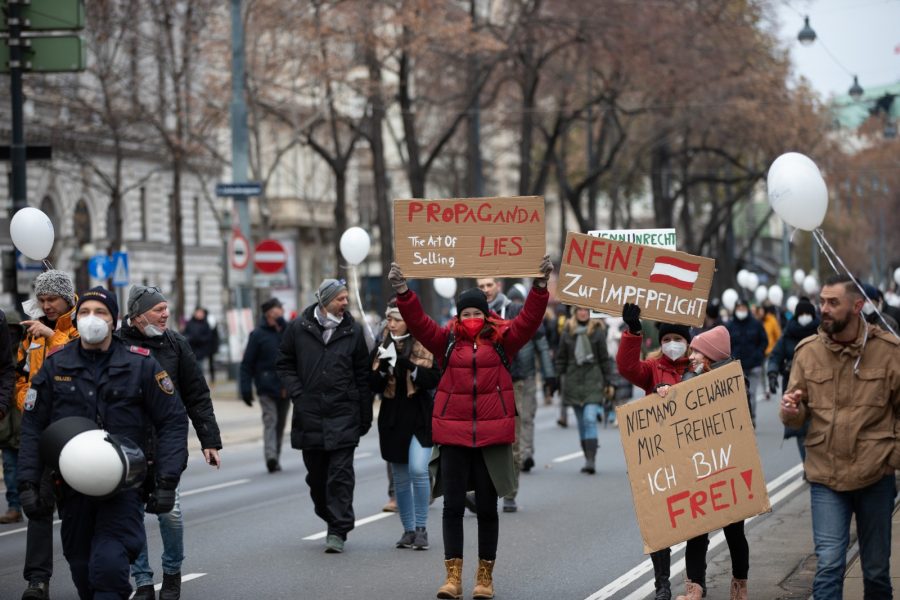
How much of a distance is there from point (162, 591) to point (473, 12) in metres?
24.9

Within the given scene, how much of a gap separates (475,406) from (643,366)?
1028 millimetres

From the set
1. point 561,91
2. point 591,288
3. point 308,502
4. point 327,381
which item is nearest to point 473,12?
point 561,91

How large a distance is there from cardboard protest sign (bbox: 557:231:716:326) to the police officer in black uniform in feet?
7.50

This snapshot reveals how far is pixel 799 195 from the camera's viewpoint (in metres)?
7.77

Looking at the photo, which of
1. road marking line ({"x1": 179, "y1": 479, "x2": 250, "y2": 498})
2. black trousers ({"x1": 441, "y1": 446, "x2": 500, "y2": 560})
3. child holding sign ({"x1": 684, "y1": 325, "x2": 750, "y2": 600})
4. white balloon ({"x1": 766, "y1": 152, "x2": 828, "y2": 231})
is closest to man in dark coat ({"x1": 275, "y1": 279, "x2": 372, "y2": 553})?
black trousers ({"x1": 441, "y1": 446, "x2": 500, "y2": 560})

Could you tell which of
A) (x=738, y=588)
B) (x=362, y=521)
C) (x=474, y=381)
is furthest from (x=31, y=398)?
(x=362, y=521)

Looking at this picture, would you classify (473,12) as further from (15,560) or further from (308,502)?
(15,560)

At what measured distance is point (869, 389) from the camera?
22.1 ft

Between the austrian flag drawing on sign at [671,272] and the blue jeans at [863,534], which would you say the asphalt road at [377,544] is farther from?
the blue jeans at [863,534]

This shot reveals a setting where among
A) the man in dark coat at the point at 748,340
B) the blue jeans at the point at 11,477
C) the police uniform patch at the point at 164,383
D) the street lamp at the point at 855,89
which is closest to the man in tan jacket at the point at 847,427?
the police uniform patch at the point at 164,383

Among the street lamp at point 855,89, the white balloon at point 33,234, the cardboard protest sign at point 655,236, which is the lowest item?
the cardboard protest sign at point 655,236

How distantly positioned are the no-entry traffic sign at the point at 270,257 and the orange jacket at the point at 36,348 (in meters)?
12.9

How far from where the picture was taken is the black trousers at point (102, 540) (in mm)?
6730

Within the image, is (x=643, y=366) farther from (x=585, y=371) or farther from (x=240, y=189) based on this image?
(x=240, y=189)
